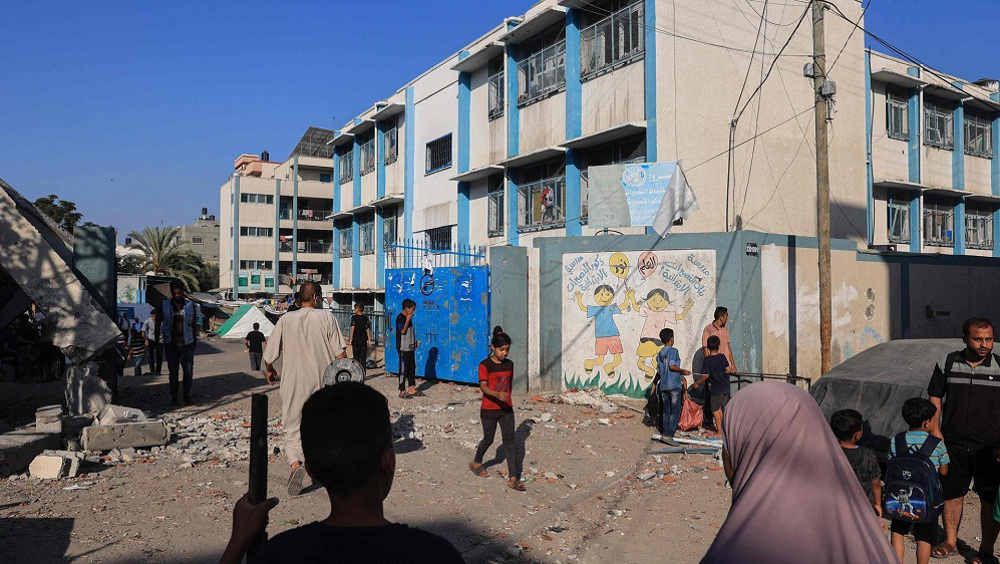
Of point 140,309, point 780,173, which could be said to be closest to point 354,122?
point 140,309

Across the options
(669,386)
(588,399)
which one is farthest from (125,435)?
(588,399)

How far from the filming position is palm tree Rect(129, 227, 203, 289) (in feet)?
164

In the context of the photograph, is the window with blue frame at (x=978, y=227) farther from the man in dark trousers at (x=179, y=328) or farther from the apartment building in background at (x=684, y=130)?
the man in dark trousers at (x=179, y=328)

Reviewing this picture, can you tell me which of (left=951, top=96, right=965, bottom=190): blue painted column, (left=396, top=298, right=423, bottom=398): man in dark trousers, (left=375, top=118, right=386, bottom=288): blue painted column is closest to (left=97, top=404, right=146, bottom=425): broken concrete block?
(left=396, top=298, right=423, bottom=398): man in dark trousers

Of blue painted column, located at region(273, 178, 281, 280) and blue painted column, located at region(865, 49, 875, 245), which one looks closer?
blue painted column, located at region(865, 49, 875, 245)

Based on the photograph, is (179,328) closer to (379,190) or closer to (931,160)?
(379,190)

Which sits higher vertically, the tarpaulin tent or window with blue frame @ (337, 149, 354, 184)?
window with blue frame @ (337, 149, 354, 184)

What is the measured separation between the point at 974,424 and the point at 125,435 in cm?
817

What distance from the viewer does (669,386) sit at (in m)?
9.59

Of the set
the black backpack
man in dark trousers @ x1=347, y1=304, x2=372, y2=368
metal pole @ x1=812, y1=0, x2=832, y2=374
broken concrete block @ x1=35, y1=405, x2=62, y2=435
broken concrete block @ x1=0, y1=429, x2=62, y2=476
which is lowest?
broken concrete block @ x1=0, y1=429, x2=62, y2=476

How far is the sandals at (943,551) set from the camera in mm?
5496

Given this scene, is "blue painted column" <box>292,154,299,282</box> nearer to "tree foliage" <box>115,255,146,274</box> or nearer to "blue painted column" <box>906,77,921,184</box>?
"tree foliage" <box>115,255,146,274</box>

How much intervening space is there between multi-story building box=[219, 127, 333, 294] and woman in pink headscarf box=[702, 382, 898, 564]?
52010 millimetres

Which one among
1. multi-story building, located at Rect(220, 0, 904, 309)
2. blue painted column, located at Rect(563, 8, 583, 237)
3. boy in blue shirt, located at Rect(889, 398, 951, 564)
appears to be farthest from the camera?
blue painted column, located at Rect(563, 8, 583, 237)
